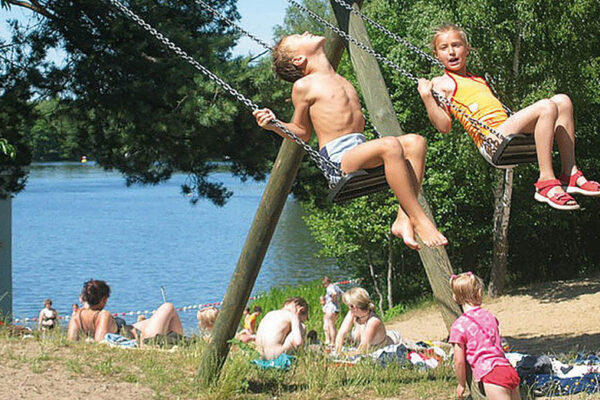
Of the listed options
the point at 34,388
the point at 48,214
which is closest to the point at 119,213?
the point at 48,214

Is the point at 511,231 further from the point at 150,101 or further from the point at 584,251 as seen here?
the point at 150,101

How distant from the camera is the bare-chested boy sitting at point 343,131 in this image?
13.6 ft

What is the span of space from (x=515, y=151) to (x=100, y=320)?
4741 mm

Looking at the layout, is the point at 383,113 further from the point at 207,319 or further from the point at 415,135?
the point at 207,319

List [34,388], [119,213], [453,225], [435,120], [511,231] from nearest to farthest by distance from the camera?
[435,120] → [34,388] → [453,225] → [511,231] → [119,213]

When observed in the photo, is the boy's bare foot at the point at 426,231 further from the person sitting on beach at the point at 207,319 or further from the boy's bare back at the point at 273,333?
the person sitting on beach at the point at 207,319

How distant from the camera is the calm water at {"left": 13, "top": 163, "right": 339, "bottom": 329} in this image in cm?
2184

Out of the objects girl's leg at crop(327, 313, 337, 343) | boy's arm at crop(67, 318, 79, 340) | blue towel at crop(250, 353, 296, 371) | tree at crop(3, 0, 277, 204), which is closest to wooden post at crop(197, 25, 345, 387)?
blue towel at crop(250, 353, 296, 371)

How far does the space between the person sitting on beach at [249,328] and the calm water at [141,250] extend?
339 centimetres

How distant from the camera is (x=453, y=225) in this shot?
18.5 m

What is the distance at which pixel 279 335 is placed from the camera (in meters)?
6.79

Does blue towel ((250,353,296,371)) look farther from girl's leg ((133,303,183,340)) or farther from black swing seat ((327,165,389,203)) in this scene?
black swing seat ((327,165,389,203))

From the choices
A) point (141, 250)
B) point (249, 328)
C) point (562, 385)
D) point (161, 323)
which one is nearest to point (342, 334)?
point (161, 323)

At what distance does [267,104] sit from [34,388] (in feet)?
19.3
